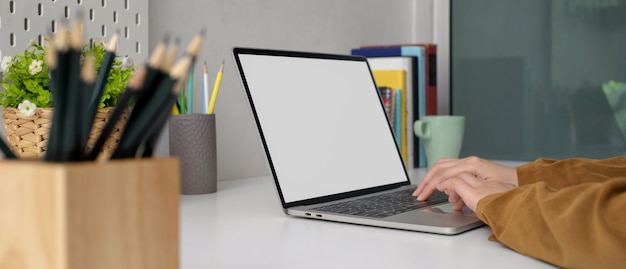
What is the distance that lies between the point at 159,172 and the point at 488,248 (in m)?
0.43

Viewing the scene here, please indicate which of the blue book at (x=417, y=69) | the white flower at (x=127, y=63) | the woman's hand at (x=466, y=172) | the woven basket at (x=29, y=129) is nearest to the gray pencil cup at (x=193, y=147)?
the white flower at (x=127, y=63)

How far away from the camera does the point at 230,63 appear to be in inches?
56.7

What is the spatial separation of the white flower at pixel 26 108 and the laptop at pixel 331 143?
0.28 m

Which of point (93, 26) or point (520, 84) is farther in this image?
point (520, 84)

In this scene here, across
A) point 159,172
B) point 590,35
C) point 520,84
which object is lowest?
point 159,172

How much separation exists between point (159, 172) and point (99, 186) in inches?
1.7

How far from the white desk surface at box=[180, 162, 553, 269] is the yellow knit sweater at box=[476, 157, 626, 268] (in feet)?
0.06

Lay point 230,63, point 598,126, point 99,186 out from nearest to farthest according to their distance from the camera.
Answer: point 99,186 < point 230,63 < point 598,126

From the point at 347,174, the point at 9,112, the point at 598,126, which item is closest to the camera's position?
the point at 9,112

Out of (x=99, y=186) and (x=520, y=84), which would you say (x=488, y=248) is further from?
(x=520, y=84)

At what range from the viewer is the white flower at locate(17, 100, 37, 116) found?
35.6 inches

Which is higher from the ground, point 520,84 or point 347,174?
point 520,84

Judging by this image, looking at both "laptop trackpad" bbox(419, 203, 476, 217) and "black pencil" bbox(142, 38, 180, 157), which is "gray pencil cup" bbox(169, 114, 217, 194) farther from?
"black pencil" bbox(142, 38, 180, 157)

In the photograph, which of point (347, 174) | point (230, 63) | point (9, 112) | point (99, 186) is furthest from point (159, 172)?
point (230, 63)
